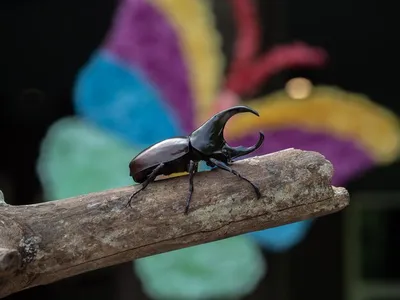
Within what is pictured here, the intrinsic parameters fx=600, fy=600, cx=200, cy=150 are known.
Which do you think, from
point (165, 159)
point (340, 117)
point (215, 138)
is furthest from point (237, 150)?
point (340, 117)

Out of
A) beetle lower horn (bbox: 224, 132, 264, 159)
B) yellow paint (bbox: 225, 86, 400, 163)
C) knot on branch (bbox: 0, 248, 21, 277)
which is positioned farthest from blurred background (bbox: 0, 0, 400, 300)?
knot on branch (bbox: 0, 248, 21, 277)

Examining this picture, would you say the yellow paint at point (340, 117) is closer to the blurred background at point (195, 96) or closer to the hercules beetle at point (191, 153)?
the blurred background at point (195, 96)

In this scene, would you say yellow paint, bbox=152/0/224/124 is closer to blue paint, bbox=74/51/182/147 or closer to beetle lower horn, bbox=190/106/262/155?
blue paint, bbox=74/51/182/147

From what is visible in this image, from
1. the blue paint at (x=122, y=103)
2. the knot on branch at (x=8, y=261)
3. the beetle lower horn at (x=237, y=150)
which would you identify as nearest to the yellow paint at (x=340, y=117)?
the blue paint at (x=122, y=103)

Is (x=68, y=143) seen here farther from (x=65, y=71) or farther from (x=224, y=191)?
(x=224, y=191)

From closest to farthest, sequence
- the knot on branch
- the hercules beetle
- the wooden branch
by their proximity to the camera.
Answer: the knot on branch
the wooden branch
the hercules beetle

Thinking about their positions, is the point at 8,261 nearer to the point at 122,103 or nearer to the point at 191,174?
the point at 191,174
